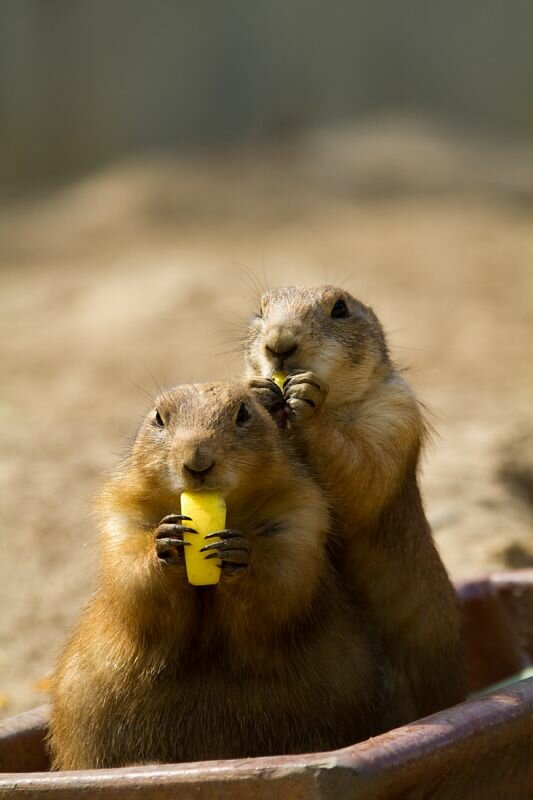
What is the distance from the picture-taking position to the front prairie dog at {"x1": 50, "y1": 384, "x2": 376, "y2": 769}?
3.33 metres

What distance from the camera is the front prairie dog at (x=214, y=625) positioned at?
3.33m

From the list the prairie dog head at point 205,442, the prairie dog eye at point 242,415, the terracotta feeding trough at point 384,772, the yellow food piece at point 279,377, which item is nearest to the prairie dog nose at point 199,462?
the prairie dog head at point 205,442

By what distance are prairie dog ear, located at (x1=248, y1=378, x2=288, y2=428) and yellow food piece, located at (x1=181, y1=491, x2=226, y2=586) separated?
522 millimetres

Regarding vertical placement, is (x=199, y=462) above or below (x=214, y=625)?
above

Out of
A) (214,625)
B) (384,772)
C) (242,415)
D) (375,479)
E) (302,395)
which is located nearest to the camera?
(384,772)

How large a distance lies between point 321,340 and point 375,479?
0.50 m

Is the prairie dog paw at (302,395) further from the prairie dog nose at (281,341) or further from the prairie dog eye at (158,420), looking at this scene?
the prairie dog eye at (158,420)

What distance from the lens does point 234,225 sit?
51.3 feet

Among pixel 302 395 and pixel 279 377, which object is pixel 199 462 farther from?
pixel 279 377

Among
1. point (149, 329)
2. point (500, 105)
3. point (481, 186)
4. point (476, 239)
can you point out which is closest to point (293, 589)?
point (149, 329)

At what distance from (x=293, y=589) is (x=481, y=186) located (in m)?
13.9

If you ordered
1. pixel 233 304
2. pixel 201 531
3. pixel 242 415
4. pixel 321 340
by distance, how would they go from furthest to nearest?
pixel 233 304 → pixel 321 340 → pixel 242 415 → pixel 201 531

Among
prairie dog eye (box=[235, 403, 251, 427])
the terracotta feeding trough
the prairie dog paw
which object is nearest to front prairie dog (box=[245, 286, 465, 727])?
the prairie dog paw

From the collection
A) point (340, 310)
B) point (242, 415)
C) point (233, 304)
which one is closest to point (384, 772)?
point (242, 415)
